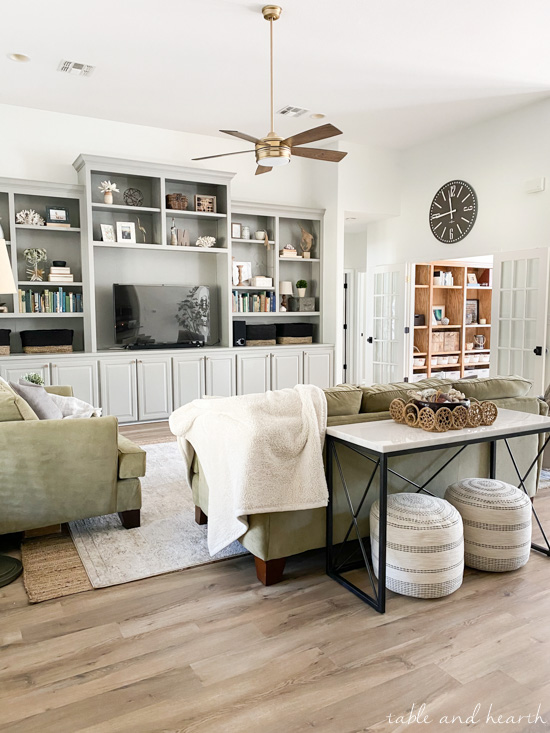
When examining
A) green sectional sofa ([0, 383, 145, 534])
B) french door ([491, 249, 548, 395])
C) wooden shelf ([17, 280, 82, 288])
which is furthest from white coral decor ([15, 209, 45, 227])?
french door ([491, 249, 548, 395])

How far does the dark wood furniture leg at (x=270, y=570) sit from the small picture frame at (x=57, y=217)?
463 cm

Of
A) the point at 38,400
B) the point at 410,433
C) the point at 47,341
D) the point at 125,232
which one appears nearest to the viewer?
the point at 410,433

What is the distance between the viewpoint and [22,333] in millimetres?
5859

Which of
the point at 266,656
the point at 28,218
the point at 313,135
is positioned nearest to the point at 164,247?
the point at 28,218

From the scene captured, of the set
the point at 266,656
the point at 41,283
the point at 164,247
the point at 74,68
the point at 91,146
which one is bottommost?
the point at 266,656

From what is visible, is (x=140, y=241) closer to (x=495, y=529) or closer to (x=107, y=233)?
(x=107, y=233)

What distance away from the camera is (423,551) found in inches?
96.3

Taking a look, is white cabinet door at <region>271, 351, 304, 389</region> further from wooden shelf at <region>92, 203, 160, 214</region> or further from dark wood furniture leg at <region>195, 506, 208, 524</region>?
dark wood furniture leg at <region>195, 506, 208, 524</region>

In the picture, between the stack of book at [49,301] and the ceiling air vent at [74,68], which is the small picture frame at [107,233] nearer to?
the stack of book at [49,301]

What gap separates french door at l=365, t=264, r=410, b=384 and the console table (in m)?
4.74

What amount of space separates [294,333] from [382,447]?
199 inches

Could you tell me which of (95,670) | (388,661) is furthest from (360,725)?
(95,670)

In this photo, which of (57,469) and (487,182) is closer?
(57,469)

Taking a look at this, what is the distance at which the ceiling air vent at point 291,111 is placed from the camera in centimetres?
591
